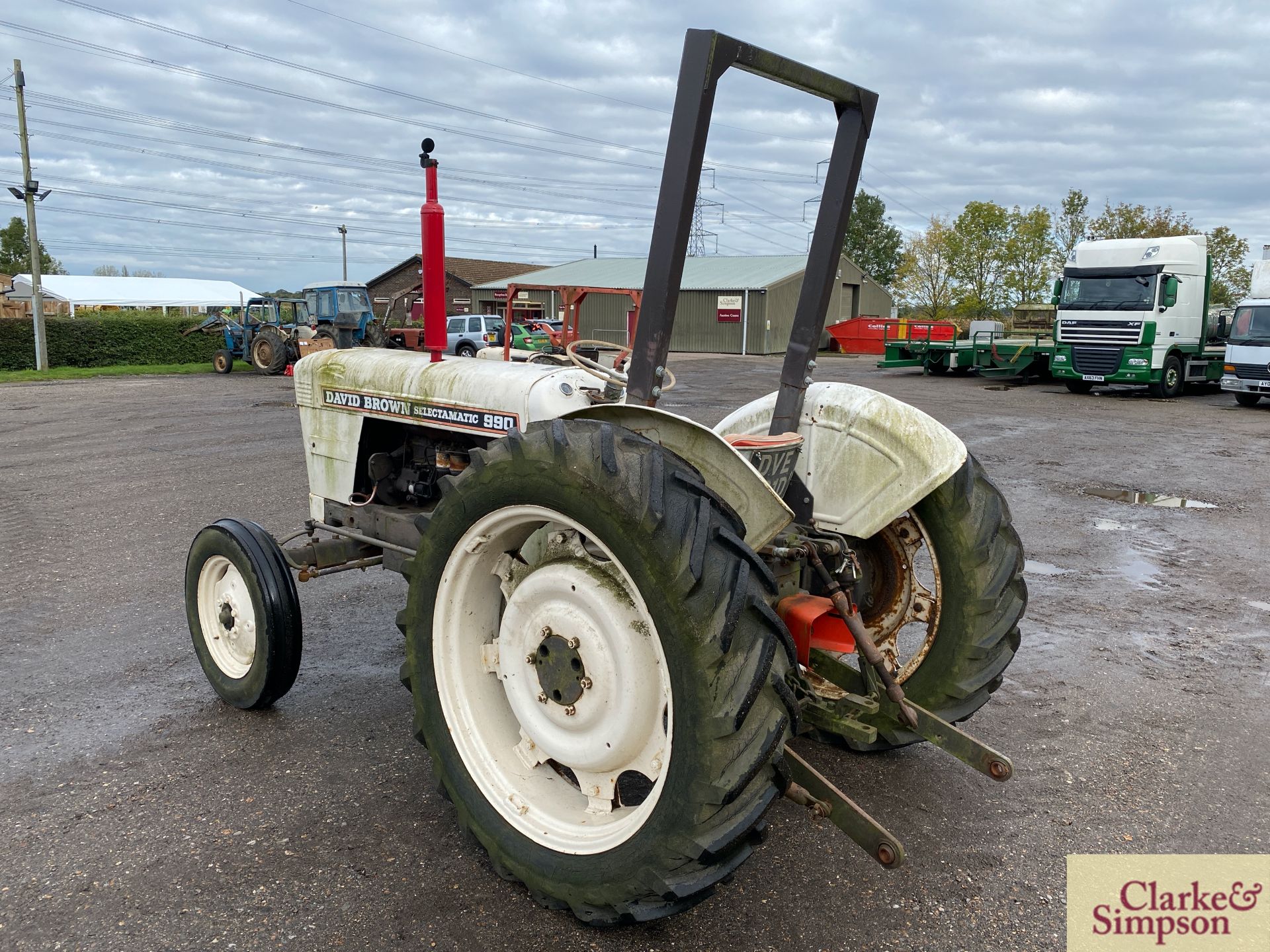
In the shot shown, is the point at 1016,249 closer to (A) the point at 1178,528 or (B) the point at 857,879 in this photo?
(A) the point at 1178,528

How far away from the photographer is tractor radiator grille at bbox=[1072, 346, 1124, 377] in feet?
69.6

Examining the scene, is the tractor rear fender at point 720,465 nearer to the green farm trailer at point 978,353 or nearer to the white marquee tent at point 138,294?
the green farm trailer at point 978,353

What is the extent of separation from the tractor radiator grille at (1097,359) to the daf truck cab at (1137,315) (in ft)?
0.05

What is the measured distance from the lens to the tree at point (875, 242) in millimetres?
74750

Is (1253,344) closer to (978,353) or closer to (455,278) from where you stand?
(978,353)

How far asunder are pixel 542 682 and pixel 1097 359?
21976mm

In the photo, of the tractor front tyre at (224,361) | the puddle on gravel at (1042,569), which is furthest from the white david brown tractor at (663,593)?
the tractor front tyre at (224,361)

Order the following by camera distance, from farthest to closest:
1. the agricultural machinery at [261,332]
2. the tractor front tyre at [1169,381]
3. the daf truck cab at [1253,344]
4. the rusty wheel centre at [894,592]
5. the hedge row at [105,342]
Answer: the hedge row at [105,342], the agricultural machinery at [261,332], the tractor front tyre at [1169,381], the daf truck cab at [1253,344], the rusty wheel centre at [894,592]

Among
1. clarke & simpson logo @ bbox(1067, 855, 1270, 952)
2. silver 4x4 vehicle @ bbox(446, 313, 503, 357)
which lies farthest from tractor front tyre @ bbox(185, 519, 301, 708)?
silver 4x4 vehicle @ bbox(446, 313, 503, 357)

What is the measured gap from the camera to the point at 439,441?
4.20 metres

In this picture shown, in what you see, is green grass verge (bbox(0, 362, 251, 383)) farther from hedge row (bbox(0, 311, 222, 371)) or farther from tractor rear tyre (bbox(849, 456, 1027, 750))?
tractor rear tyre (bbox(849, 456, 1027, 750))

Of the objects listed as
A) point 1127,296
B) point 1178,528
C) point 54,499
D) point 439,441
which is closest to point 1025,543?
point 1178,528

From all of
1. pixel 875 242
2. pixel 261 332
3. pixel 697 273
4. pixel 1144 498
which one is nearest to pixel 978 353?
pixel 1144 498

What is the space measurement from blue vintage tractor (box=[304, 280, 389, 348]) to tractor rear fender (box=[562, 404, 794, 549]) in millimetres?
25442
